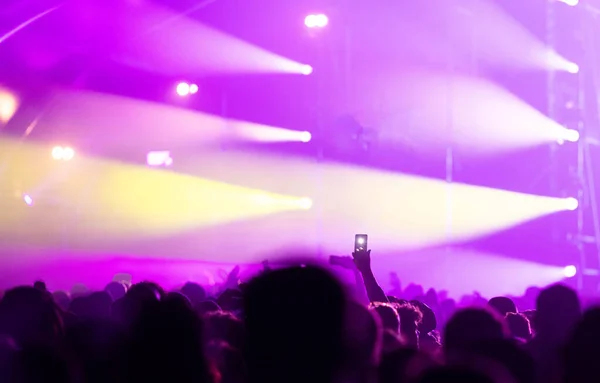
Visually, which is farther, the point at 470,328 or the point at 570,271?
the point at 570,271

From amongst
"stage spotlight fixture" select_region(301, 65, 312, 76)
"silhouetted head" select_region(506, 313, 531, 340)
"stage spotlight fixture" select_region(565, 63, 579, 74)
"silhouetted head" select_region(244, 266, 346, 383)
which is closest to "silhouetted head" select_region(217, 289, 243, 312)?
"silhouetted head" select_region(506, 313, 531, 340)

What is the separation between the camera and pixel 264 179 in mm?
14398

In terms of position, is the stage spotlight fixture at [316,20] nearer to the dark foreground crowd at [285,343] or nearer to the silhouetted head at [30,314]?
the dark foreground crowd at [285,343]

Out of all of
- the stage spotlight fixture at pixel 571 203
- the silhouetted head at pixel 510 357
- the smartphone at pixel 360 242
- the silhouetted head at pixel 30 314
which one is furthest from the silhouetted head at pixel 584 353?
the stage spotlight fixture at pixel 571 203

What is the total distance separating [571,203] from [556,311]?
9855 mm

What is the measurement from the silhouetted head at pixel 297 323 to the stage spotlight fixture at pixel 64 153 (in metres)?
12.3

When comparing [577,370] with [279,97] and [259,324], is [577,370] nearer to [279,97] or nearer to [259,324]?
[259,324]

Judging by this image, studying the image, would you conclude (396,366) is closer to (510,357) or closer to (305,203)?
(510,357)

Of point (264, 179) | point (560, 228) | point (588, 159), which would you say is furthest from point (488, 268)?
point (264, 179)

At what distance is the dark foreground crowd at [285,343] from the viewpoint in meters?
2.09

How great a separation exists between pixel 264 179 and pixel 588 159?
562cm

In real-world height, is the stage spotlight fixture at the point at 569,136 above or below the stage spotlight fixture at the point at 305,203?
above

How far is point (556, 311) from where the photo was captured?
3826 mm

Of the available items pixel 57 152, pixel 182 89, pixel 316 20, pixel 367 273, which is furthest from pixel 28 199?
pixel 367 273
